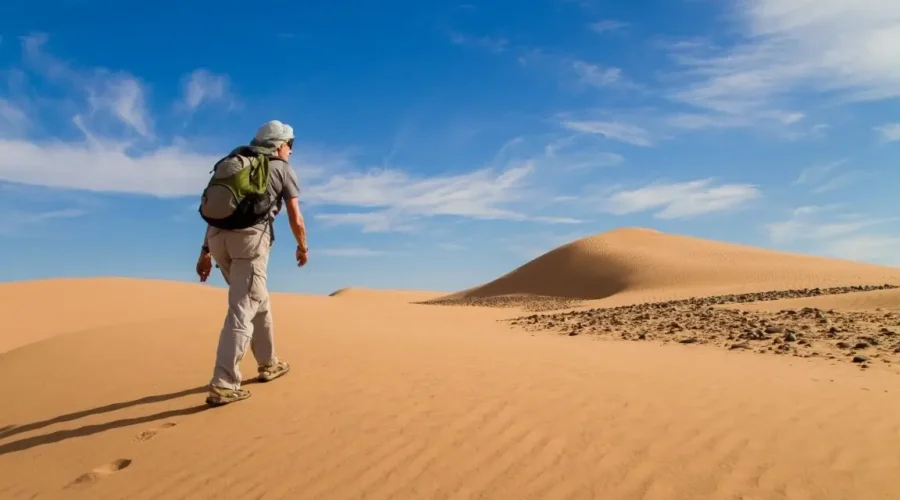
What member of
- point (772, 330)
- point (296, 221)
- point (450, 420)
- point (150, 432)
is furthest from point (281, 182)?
point (772, 330)

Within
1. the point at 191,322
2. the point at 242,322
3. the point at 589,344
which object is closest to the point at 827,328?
the point at 589,344

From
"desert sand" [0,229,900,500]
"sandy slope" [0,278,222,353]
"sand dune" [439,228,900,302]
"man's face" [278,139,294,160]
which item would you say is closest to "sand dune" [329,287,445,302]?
"sand dune" [439,228,900,302]

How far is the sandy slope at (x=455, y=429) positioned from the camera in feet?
11.2

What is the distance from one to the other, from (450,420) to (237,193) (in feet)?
7.77

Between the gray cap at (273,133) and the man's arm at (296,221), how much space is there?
0.55 meters

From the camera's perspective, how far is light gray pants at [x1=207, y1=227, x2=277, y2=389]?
4.86 metres

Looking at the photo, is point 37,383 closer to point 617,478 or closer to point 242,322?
point 242,322

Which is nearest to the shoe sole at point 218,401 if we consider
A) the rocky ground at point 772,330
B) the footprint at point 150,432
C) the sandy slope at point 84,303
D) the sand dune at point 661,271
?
the footprint at point 150,432

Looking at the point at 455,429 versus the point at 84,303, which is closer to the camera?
the point at 455,429

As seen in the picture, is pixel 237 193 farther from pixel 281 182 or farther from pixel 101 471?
pixel 101 471

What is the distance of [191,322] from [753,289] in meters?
26.6

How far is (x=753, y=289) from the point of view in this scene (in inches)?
1129

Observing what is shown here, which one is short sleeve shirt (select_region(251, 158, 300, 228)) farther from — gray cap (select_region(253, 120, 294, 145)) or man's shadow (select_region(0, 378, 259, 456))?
man's shadow (select_region(0, 378, 259, 456))

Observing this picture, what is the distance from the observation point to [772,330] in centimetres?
1005
